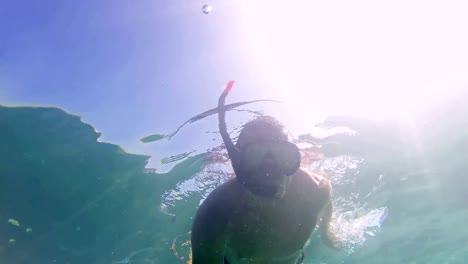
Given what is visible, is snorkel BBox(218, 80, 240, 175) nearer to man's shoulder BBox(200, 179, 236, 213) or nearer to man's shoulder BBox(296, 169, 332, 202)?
man's shoulder BBox(200, 179, 236, 213)

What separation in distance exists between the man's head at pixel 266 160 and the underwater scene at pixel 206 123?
0.06ft

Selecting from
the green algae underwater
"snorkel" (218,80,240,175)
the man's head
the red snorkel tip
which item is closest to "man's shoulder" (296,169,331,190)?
the man's head

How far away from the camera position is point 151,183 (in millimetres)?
13445

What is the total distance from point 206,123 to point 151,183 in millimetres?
4858

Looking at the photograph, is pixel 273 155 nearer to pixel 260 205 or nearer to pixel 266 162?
pixel 266 162

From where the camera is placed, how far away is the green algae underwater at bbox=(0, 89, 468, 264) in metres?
11.8

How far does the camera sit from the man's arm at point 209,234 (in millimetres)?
4523

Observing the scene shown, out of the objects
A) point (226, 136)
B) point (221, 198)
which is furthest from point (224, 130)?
point (221, 198)

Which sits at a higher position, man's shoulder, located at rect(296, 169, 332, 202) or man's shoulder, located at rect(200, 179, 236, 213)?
man's shoulder, located at rect(200, 179, 236, 213)

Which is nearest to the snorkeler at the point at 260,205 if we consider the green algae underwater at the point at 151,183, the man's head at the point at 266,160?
the man's head at the point at 266,160

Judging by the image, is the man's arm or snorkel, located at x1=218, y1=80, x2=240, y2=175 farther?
the man's arm

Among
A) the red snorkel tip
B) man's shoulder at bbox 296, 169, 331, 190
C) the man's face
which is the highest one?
the red snorkel tip

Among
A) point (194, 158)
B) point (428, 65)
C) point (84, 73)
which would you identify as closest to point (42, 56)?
point (84, 73)

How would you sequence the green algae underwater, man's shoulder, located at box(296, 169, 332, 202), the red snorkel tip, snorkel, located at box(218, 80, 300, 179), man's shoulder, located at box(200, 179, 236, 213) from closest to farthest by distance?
the red snorkel tip → snorkel, located at box(218, 80, 300, 179) → man's shoulder, located at box(200, 179, 236, 213) → man's shoulder, located at box(296, 169, 332, 202) → the green algae underwater
